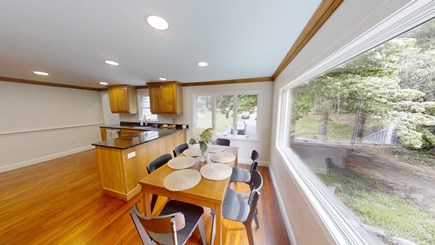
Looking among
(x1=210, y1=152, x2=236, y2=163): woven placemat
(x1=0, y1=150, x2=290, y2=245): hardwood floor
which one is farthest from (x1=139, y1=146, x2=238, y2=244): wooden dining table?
(x1=0, y1=150, x2=290, y2=245): hardwood floor

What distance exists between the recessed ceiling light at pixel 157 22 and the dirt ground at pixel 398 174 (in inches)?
65.8

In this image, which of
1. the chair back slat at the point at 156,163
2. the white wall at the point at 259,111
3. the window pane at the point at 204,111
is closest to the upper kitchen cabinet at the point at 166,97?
Result: the white wall at the point at 259,111

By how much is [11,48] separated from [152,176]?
2329 millimetres

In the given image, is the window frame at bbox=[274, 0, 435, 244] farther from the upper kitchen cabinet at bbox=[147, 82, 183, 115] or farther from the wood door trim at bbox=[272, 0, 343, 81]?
the upper kitchen cabinet at bbox=[147, 82, 183, 115]

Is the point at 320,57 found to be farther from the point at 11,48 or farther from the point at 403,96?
the point at 11,48

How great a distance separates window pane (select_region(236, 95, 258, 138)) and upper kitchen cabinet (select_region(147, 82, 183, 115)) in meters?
1.62

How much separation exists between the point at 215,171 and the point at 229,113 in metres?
2.22

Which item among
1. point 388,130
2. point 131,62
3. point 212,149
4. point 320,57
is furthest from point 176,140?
point 388,130

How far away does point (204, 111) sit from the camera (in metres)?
3.87

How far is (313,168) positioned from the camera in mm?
1432

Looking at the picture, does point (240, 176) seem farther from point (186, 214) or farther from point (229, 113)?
point (229, 113)

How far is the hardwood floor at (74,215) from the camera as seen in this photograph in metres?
1.53

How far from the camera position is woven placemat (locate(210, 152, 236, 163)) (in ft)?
6.15

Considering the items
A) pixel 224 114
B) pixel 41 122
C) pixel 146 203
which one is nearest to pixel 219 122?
pixel 224 114
